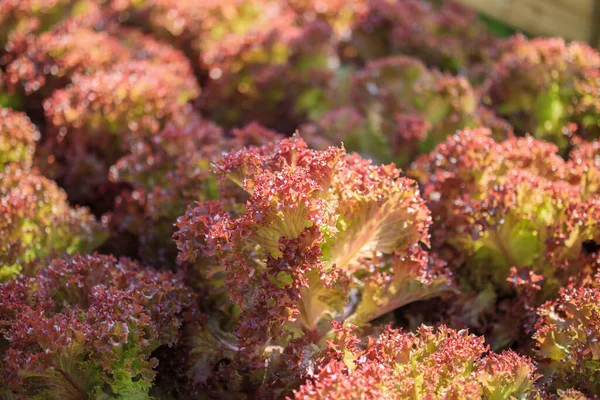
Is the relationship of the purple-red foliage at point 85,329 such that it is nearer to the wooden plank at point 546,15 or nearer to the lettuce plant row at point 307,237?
the lettuce plant row at point 307,237

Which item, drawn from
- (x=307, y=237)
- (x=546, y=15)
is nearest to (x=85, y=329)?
(x=307, y=237)

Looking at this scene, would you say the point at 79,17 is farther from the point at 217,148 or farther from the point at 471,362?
the point at 471,362

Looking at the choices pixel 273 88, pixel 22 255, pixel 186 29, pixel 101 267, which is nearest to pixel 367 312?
pixel 101 267

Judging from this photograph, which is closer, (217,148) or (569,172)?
(569,172)

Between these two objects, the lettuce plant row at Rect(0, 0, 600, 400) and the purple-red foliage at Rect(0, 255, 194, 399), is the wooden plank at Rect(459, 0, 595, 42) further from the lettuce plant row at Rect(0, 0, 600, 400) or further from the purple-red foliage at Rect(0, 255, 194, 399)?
the purple-red foliage at Rect(0, 255, 194, 399)

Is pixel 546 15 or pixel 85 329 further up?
pixel 546 15

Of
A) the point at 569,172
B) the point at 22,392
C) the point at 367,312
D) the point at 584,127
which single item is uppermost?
the point at 584,127

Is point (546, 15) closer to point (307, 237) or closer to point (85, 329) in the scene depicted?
point (307, 237)

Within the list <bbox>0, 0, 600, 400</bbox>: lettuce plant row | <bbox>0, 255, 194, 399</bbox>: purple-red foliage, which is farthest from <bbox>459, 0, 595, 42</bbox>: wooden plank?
<bbox>0, 255, 194, 399</bbox>: purple-red foliage
